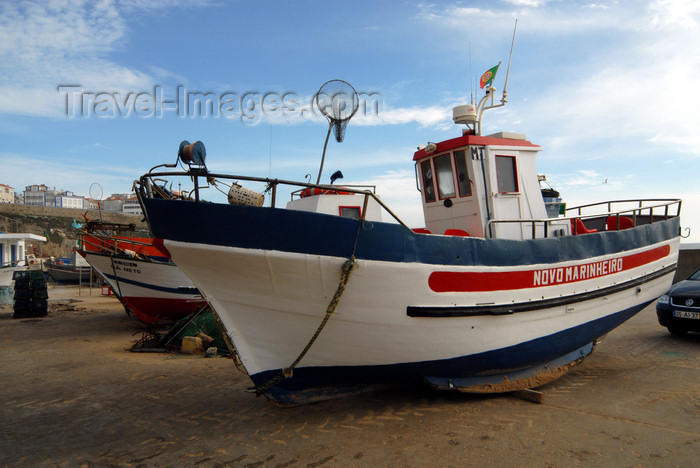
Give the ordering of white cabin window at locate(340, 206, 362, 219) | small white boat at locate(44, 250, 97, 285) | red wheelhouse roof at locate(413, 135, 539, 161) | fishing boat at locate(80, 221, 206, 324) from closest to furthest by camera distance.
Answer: red wheelhouse roof at locate(413, 135, 539, 161)
white cabin window at locate(340, 206, 362, 219)
fishing boat at locate(80, 221, 206, 324)
small white boat at locate(44, 250, 97, 285)

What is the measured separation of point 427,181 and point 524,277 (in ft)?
7.51

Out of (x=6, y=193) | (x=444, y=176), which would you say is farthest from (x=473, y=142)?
(x=6, y=193)

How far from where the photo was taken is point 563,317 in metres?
5.45

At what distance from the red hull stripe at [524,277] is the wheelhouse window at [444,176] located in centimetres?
172

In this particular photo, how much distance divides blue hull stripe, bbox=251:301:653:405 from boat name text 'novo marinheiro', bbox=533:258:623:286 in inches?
28.0

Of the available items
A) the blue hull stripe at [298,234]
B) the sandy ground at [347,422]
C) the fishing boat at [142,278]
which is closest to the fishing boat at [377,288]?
the blue hull stripe at [298,234]

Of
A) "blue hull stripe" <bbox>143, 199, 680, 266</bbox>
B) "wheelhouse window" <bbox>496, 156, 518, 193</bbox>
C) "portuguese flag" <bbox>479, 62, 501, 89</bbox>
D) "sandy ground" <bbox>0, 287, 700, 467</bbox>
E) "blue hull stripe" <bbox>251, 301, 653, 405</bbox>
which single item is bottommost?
"sandy ground" <bbox>0, 287, 700, 467</bbox>

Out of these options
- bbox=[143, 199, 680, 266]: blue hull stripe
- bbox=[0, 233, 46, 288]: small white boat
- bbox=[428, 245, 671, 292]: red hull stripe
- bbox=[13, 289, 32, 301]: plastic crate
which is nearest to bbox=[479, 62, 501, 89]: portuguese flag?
bbox=[428, 245, 671, 292]: red hull stripe

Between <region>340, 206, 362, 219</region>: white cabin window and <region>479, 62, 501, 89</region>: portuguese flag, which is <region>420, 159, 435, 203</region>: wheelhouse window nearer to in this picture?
<region>479, 62, 501, 89</region>: portuguese flag

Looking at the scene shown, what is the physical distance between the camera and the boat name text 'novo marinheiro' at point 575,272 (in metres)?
5.07

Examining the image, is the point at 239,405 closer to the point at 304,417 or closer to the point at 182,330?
the point at 304,417

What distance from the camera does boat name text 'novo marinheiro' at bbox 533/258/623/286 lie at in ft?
16.6

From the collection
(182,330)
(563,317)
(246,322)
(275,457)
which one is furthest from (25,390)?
(563,317)

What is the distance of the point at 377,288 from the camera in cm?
405
